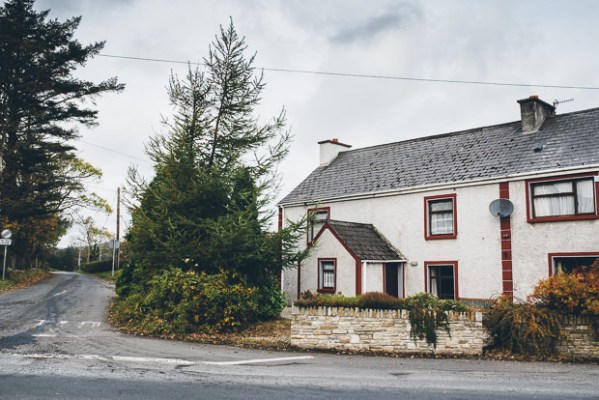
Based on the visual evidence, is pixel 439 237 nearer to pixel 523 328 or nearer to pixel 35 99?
pixel 523 328

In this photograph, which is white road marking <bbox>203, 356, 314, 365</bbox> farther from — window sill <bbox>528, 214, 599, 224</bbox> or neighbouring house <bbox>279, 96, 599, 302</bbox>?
window sill <bbox>528, 214, 599, 224</bbox>

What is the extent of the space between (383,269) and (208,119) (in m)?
9.32

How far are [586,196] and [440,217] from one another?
5.40 m

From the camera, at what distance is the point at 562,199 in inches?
662

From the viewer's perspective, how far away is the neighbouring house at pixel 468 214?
16.7 meters

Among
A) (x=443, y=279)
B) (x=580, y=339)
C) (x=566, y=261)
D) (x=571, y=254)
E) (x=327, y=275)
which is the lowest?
(x=580, y=339)

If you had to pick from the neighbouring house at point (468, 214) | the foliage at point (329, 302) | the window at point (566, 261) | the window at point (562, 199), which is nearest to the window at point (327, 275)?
the neighbouring house at point (468, 214)

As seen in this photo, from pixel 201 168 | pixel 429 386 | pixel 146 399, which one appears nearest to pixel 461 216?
pixel 201 168

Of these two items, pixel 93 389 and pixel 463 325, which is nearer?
pixel 93 389

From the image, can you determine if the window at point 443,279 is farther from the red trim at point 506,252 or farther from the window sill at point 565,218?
the window sill at point 565,218

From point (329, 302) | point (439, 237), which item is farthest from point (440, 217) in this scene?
point (329, 302)

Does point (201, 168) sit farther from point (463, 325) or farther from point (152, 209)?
point (463, 325)

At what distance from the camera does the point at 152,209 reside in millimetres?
16547

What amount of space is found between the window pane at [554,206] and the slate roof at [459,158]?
1.16 meters
